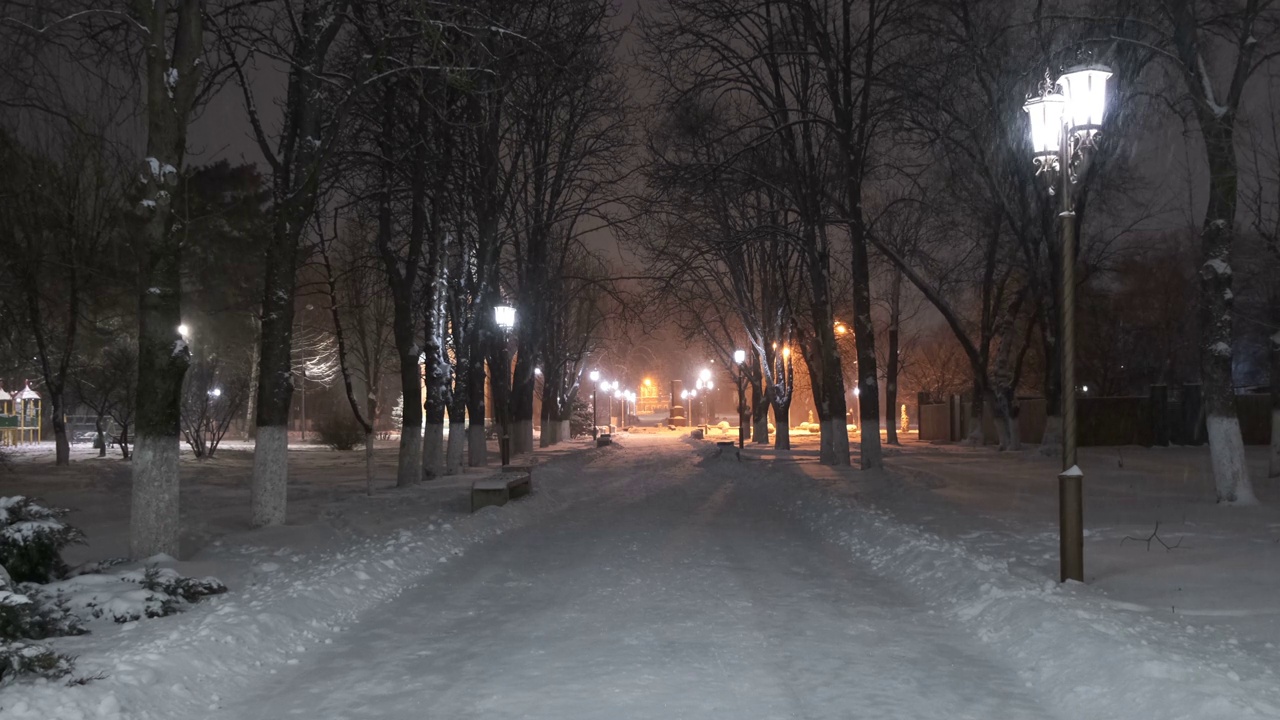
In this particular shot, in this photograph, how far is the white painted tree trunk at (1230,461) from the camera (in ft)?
50.9

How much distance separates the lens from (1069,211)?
9695 millimetres

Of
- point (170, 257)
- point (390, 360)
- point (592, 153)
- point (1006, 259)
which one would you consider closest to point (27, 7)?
point (170, 257)

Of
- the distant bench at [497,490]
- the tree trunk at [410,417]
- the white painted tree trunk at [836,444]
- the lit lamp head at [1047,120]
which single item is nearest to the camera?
the lit lamp head at [1047,120]

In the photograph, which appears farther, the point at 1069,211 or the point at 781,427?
the point at 781,427

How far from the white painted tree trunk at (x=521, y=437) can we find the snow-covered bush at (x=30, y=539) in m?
27.3

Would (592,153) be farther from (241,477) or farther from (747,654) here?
(747,654)

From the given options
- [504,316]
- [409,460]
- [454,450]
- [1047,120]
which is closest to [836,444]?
[504,316]

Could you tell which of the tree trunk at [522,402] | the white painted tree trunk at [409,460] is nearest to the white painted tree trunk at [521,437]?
the tree trunk at [522,402]

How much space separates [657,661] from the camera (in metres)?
6.98

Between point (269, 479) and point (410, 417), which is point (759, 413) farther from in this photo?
point (269, 479)

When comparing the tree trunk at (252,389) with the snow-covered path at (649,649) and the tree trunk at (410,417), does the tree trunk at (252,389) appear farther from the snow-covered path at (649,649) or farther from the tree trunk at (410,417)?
the snow-covered path at (649,649)

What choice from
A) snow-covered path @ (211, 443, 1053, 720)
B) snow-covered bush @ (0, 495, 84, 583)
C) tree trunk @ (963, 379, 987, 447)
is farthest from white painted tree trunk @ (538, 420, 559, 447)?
snow-covered bush @ (0, 495, 84, 583)

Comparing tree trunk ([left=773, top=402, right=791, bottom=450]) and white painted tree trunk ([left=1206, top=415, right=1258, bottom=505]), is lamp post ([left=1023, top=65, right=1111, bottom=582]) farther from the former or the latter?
tree trunk ([left=773, top=402, right=791, bottom=450])

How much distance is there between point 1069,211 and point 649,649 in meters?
5.90
